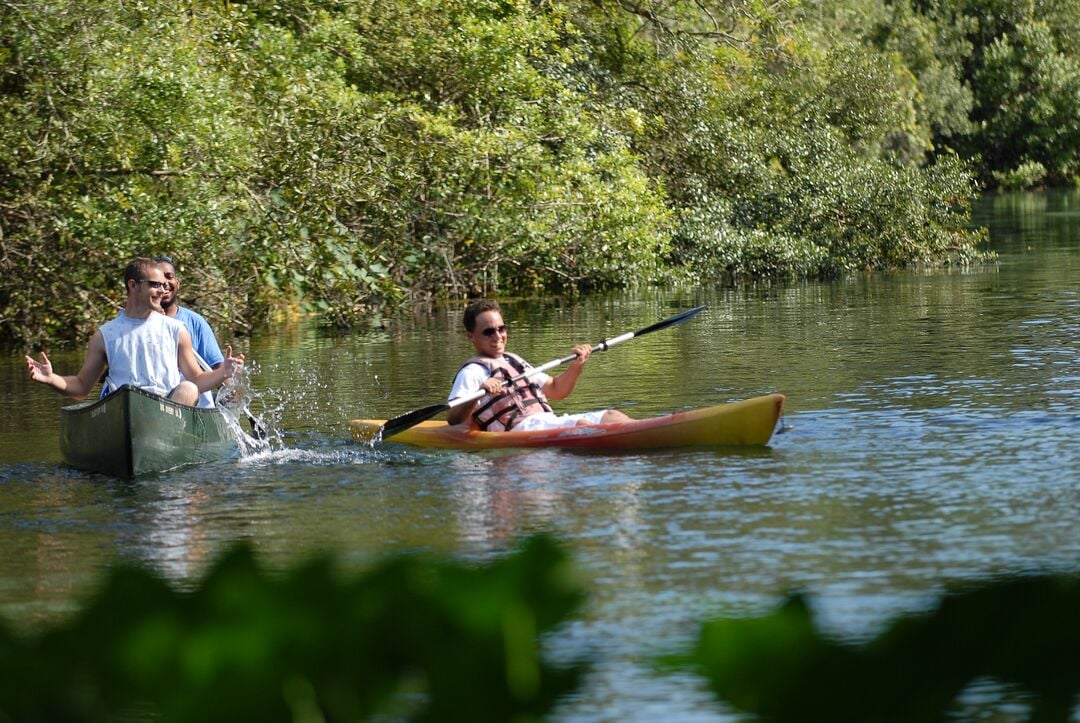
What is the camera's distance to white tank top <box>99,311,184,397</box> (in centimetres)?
934

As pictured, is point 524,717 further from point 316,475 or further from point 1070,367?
point 1070,367

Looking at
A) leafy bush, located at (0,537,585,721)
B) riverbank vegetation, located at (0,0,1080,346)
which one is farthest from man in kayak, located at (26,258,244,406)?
leafy bush, located at (0,537,585,721)

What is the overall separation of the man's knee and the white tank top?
0.17 ft

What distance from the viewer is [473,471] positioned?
902 centimetres

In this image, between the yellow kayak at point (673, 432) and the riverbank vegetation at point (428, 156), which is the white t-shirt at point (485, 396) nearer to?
the yellow kayak at point (673, 432)

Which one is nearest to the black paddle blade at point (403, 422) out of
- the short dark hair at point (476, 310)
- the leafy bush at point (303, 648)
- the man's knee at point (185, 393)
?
the short dark hair at point (476, 310)

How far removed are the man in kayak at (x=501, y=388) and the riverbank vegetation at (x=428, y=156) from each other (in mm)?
6905

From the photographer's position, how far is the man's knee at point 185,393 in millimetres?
9531

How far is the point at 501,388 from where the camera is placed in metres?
9.70

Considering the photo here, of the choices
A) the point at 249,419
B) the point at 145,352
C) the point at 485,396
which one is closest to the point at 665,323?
the point at 485,396

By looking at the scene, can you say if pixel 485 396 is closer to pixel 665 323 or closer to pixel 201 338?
pixel 201 338

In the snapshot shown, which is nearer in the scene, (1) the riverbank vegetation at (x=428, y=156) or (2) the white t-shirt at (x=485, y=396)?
(2) the white t-shirt at (x=485, y=396)

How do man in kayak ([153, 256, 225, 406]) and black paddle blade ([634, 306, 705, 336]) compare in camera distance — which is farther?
black paddle blade ([634, 306, 705, 336])

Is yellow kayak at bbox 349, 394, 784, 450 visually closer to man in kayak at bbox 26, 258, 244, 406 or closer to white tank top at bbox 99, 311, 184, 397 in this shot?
man in kayak at bbox 26, 258, 244, 406
